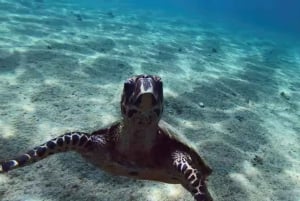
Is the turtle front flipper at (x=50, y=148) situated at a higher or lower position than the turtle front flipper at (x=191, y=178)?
higher

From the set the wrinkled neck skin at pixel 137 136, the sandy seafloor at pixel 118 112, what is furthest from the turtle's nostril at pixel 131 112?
the sandy seafloor at pixel 118 112

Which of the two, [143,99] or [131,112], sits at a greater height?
[143,99]

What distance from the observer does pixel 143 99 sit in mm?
3346

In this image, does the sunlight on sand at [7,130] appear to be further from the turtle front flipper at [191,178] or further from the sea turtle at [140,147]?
the turtle front flipper at [191,178]

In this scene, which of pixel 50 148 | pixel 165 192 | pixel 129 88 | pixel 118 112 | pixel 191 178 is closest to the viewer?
pixel 129 88

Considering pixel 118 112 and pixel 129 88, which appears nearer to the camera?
pixel 129 88

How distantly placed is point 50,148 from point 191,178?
1.65 m

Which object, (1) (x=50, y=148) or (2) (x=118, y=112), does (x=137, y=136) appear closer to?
(1) (x=50, y=148)

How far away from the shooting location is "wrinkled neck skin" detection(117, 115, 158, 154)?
379 centimetres

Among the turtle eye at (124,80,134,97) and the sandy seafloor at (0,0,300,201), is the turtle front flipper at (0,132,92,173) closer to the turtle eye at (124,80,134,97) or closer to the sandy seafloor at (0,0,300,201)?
the sandy seafloor at (0,0,300,201)

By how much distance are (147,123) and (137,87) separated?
0.51 m

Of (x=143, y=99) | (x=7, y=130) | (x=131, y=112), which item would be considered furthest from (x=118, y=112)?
(x=143, y=99)

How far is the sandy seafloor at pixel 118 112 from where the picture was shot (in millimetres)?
4738

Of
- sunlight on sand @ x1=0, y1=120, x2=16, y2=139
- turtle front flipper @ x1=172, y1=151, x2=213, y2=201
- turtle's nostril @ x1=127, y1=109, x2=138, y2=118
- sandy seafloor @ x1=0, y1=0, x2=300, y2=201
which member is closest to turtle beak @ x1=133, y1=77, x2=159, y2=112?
turtle's nostril @ x1=127, y1=109, x2=138, y2=118
